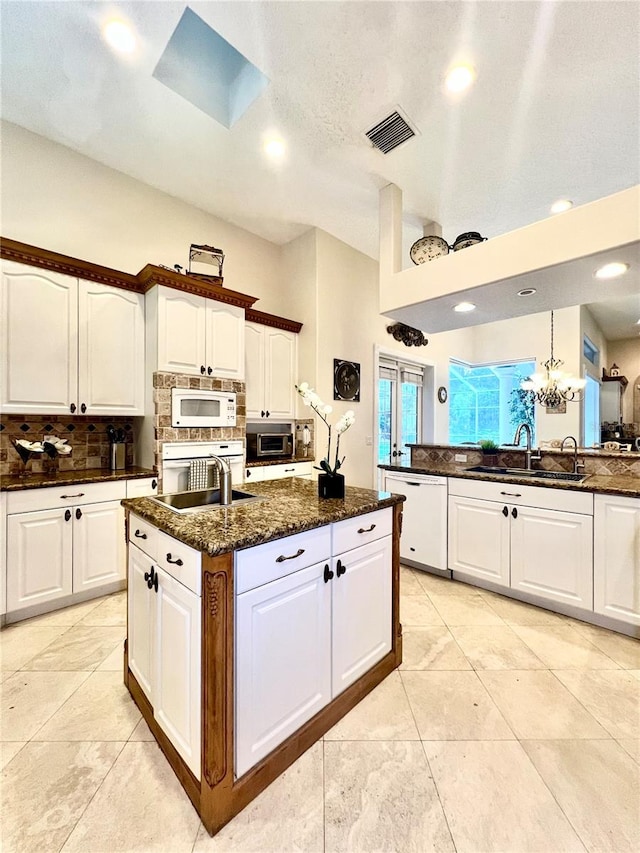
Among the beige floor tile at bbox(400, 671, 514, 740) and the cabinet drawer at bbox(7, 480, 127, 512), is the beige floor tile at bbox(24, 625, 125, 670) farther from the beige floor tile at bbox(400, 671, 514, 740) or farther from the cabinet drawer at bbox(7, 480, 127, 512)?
the beige floor tile at bbox(400, 671, 514, 740)

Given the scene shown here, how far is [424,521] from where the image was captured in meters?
3.11

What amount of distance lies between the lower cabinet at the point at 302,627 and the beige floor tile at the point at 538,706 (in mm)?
615

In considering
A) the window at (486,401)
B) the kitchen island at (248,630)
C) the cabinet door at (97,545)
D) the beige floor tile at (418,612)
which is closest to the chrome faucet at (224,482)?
the kitchen island at (248,630)

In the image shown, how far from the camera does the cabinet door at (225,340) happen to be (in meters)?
3.21

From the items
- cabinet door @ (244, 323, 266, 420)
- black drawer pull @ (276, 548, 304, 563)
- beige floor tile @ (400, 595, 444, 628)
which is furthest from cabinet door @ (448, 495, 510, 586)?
cabinet door @ (244, 323, 266, 420)

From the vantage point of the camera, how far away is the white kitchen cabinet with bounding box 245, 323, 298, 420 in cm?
373

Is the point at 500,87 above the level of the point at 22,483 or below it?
above

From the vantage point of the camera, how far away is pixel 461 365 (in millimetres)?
6781

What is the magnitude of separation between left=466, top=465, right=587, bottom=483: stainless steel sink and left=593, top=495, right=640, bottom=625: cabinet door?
1.15 feet

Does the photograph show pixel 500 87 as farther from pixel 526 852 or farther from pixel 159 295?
pixel 526 852

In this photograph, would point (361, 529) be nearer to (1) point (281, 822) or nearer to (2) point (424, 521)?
(1) point (281, 822)

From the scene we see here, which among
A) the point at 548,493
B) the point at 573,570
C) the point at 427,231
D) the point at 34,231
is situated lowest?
the point at 573,570

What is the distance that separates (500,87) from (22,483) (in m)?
3.84

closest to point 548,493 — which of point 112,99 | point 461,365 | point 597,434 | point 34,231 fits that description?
point 112,99
